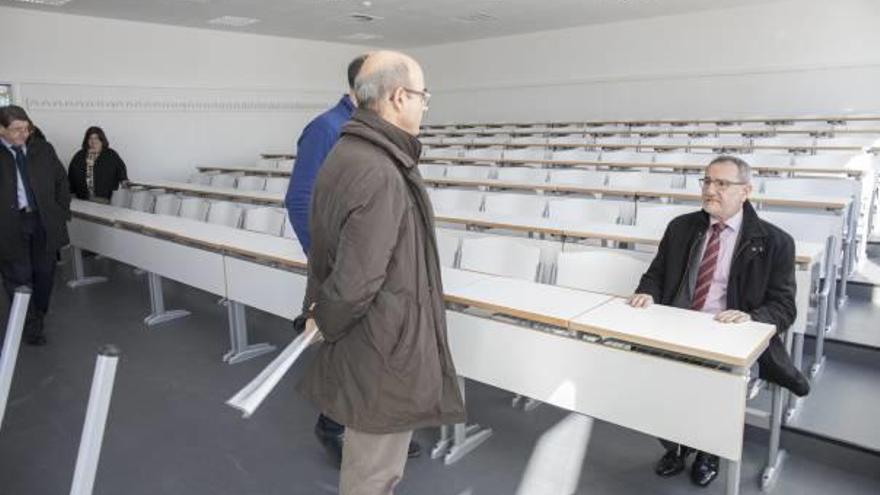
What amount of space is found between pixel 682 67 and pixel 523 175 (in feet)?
18.6

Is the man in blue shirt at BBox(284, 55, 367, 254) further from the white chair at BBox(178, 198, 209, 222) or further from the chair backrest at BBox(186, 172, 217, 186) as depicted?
the chair backrest at BBox(186, 172, 217, 186)

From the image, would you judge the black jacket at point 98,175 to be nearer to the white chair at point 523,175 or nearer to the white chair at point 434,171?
the white chair at point 434,171

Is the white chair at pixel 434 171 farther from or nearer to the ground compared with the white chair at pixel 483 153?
nearer to the ground

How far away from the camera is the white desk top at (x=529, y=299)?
2127mm

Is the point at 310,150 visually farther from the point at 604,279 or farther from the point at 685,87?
the point at 685,87

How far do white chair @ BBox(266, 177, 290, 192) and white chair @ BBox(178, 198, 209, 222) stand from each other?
39.2 inches

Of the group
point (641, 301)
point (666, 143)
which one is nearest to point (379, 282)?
point (641, 301)

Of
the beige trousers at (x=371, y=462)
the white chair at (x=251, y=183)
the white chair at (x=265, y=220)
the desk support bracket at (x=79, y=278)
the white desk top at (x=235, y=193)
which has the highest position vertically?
the white chair at (x=251, y=183)

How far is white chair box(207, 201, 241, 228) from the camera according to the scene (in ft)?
15.5

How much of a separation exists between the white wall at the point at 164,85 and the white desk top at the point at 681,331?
7893 mm

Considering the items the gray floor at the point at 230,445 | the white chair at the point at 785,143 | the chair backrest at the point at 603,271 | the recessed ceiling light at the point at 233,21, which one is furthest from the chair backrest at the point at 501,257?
the recessed ceiling light at the point at 233,21

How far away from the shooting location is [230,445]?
104 inches

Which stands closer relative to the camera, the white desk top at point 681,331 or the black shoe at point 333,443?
the white desk top at point 681,331

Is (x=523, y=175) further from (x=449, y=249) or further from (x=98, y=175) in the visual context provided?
(x=98, y=175)
